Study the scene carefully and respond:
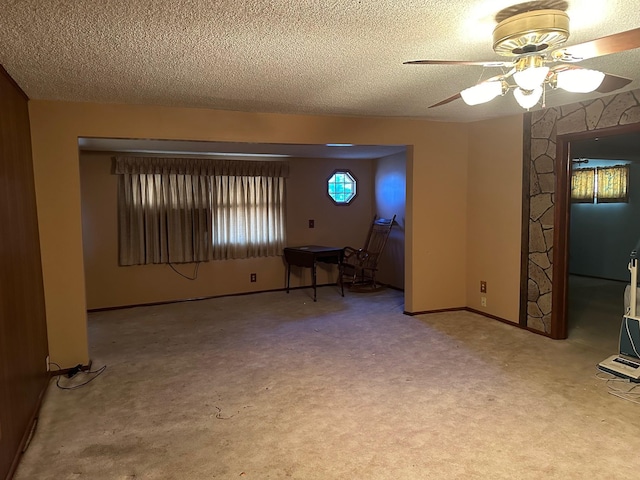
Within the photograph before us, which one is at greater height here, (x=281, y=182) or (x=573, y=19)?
(x=573, y=19)

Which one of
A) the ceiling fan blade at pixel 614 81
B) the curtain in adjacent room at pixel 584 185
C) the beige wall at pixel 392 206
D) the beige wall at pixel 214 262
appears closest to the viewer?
the ceiling fan blade at pixel 614 81

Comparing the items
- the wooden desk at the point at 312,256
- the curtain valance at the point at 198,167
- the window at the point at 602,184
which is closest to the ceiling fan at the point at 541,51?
the wooden desk at the point at 312,256

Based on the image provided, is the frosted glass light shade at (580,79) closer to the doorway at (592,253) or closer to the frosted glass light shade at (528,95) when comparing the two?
the frosted glass light shade at (528,95)

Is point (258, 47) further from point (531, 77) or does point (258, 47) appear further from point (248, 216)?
point (248, 216)

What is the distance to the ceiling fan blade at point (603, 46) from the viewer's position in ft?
5.06

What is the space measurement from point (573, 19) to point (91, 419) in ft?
10.7

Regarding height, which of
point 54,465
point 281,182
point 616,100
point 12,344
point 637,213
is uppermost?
point 616,100

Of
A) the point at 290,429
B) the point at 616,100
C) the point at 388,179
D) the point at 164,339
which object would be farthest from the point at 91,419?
the point at 388,179

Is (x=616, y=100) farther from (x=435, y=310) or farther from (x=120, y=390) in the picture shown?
(x=120, y=390)

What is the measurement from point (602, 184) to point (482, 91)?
617cm

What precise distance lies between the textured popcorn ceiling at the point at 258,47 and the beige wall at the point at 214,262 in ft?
7.27

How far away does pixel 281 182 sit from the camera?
6059 mm

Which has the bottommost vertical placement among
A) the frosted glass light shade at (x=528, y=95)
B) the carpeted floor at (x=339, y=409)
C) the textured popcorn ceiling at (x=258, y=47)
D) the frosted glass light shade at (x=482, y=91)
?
the carpeted floor at (x=339, y=409)

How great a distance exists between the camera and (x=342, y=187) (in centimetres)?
654
